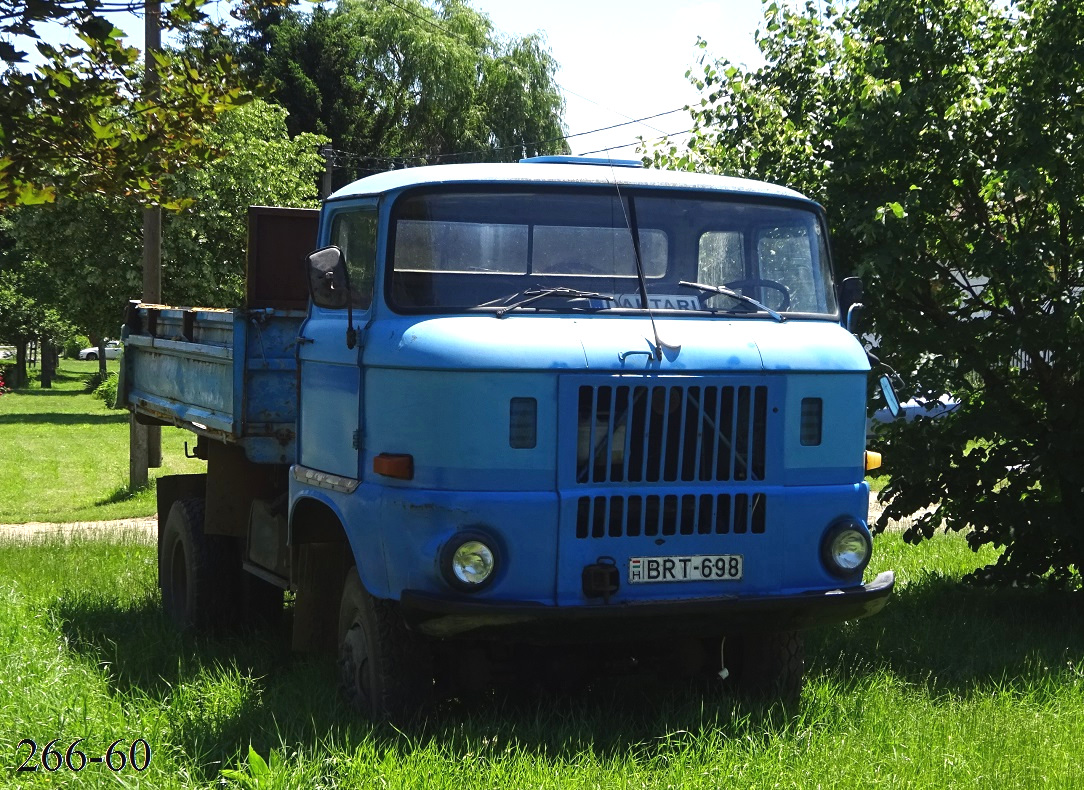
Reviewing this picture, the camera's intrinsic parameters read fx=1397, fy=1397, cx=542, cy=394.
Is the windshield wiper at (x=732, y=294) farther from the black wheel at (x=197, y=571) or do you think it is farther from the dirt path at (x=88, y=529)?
the dirt path at (x=88, y=529)

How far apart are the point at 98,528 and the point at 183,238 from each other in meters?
15.6

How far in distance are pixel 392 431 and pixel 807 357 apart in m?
1.74


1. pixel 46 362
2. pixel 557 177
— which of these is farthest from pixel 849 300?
pixel 46 362

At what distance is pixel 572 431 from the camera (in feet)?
17.8

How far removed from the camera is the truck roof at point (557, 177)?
5.90 metres

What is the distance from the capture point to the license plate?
217 inches

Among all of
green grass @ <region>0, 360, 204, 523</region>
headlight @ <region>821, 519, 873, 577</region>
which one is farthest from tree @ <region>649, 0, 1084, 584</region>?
green grass @ <region>0, 360, 204, 523</region>

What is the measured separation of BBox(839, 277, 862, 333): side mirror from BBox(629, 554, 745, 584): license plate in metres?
1.44

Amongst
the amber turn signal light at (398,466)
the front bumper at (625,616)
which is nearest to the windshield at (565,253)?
the amber turn signal light at (398,466)

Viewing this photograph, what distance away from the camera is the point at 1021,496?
8.84 m

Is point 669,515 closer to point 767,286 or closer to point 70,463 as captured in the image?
point 767,286

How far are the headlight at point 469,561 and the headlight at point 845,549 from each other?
1.44 meters

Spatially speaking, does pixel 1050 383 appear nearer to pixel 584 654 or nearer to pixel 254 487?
pixel 584 654

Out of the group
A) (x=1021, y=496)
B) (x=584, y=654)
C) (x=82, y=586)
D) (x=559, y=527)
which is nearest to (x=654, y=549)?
(x=559, y=527)
